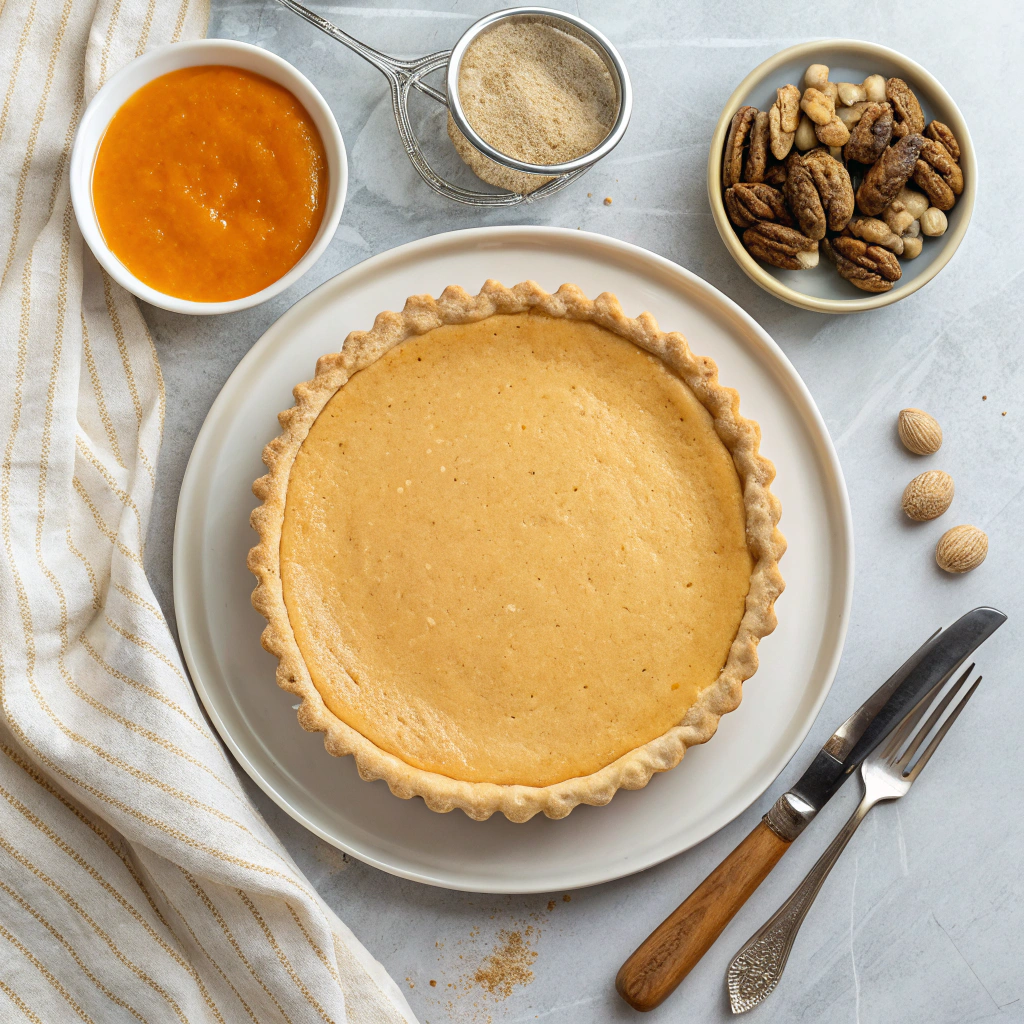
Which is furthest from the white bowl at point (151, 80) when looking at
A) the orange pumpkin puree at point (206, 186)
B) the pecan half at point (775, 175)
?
the pecan half at point (775, 175)

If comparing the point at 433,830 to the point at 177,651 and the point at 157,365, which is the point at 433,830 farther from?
the point at 157,365

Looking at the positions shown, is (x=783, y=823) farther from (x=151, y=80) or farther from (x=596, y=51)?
(x=151, y=80)

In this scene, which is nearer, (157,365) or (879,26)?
(157,365)

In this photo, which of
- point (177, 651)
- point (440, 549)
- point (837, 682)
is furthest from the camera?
point (837, 682)

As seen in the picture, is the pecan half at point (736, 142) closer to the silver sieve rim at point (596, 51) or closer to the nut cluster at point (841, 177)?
the nut cluster at point (841, 177)

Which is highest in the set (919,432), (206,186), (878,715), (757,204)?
(757,204)

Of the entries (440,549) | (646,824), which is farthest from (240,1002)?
(440,549)

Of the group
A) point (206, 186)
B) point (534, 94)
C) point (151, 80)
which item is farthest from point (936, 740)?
point (151, 80)
